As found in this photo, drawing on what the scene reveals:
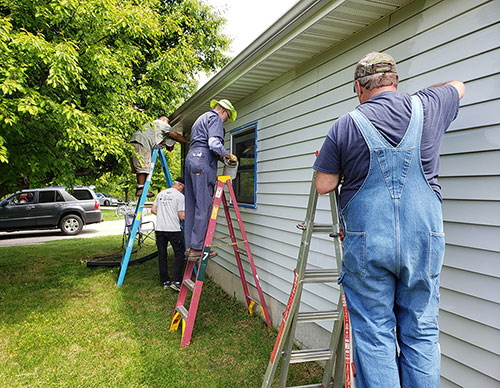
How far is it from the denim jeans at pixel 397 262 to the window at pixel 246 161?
10.3 feet

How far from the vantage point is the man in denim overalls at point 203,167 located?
12.4 ft

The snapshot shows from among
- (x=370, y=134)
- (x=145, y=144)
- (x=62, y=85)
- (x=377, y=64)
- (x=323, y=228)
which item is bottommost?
(x=323, y=228)

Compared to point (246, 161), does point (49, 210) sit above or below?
below

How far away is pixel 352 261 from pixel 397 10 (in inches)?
79.7

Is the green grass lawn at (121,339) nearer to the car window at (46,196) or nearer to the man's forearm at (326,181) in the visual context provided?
the man's forearm at (326,181)

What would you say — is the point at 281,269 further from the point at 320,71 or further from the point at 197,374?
the point at 320,71

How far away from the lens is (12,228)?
11.5m

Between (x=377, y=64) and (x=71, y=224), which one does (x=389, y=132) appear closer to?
(x=377, y=64)

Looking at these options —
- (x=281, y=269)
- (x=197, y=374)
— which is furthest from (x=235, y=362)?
(x=281, y=269)

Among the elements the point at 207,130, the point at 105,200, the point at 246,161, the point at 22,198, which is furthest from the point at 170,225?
the point at 105,200

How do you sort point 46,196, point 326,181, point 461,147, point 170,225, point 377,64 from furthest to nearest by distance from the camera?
1. point 46,196
2. point 170,225
3. point 461,147
4. point 326,181
5. point 377,64

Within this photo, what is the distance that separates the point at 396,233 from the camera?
1473 mm

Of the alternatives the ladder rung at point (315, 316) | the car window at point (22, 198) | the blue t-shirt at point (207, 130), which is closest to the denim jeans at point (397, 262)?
the ladder rung at point (315, 316)

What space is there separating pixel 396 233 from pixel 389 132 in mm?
472
